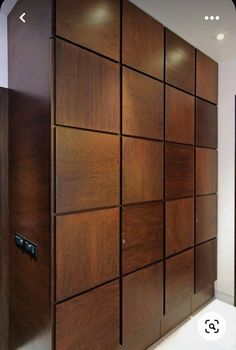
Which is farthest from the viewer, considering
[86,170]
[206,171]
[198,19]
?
[206,171]

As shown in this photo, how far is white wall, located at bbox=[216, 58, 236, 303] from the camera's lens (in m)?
2.90

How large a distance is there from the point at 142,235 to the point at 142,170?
1.77ft

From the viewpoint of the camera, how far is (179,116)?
2.40 metres

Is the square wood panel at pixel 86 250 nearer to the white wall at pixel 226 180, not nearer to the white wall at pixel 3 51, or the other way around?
the white wall at pixel 3 51

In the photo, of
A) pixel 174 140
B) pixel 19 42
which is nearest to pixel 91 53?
pixel 19 42

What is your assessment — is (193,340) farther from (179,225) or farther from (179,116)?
(179,116)

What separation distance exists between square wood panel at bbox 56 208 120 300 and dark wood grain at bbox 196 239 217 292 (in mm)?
1277

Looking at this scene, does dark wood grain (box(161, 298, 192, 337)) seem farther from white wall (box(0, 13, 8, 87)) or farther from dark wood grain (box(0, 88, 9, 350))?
white wall (box(0, 13, 8, 87))

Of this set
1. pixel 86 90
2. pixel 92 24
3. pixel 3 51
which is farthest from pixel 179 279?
pixel 3 51

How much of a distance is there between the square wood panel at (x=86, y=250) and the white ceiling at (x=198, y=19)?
164 centimetres

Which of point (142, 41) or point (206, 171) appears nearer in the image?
point (142, 41)

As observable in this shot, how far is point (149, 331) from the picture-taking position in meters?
2.12

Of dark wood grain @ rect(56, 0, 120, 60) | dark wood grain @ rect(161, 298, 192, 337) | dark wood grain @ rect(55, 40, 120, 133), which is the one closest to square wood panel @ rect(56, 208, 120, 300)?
dark wood grain @ rect(55, 40, 120, 133)

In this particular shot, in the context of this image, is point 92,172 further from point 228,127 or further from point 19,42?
point 228,127
